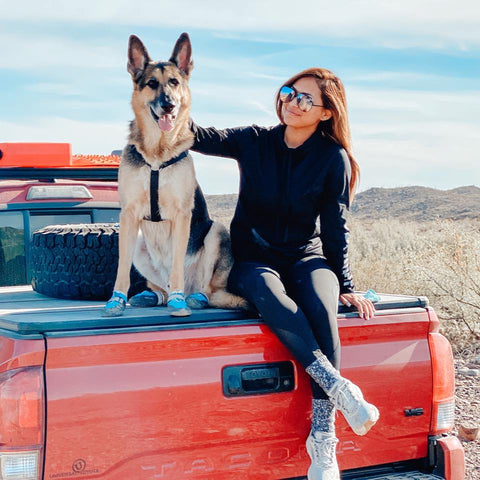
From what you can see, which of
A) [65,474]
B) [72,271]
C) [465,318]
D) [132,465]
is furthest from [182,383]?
[465,318]

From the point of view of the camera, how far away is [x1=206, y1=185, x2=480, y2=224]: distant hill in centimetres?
4149

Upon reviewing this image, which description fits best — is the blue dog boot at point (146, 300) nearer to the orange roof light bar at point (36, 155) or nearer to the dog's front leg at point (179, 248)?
the dog's front leg at point (179, 248)

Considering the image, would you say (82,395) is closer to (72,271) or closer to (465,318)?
(72,271)

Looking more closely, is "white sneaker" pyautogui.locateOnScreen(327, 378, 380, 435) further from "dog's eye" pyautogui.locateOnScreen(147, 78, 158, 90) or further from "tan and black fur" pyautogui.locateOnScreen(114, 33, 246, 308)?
"dog's eye" pyautogui.locateOnScreen(147, 78, 158, 90)

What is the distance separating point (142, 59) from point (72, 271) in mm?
1174

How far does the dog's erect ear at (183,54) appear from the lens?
351 centimetres

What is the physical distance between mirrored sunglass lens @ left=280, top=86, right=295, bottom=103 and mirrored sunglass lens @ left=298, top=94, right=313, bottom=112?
63 millimetres

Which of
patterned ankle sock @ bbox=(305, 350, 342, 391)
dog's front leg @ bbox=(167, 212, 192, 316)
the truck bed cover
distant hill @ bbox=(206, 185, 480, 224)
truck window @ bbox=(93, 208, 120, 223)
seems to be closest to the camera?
the truck bed cover

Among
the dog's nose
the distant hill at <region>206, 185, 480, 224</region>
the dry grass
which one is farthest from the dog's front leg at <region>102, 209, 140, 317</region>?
the distant hill at <region>206, 185, 480, 224</region>

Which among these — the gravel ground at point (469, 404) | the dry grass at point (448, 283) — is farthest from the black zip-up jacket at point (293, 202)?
the dry grass at point (448, 283)

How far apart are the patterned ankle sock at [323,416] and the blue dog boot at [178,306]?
606mm

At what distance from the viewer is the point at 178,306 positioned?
278 cm

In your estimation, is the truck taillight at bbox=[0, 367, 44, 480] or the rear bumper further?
the rear bumper

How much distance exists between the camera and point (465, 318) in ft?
26.3
